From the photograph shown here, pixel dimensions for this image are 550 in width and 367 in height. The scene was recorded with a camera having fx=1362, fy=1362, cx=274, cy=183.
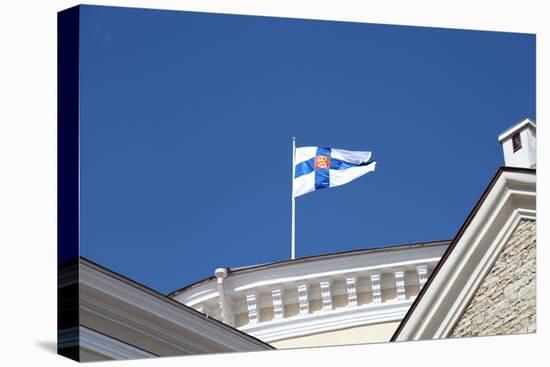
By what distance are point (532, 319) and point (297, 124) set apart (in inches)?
102

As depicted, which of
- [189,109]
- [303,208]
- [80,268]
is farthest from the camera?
[303,208]

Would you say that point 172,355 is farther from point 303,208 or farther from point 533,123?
point 533,123

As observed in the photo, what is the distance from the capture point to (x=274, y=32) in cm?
1078

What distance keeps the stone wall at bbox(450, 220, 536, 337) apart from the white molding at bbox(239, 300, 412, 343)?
1.85 ft

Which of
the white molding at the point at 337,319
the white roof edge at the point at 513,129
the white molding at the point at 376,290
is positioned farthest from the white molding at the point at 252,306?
the white roof edge at the point at 513,129

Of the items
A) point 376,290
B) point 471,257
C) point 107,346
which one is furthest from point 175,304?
point 471,257

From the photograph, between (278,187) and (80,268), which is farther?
(278,187)

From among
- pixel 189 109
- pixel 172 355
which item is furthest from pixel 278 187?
pixel 172 355

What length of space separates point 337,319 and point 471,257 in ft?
4.03

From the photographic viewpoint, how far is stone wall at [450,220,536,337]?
11.2 m

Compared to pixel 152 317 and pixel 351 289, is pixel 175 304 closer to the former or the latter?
pixel 152 317

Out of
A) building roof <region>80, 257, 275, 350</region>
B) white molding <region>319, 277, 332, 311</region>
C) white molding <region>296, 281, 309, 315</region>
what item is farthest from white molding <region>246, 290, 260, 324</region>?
white molding <region>319, 277, 332, 311</region>

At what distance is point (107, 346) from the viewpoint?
9.70 m

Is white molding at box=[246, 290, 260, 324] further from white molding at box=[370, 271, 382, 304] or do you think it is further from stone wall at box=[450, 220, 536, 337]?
stone wall at box=[450, 220, 536, 337]
